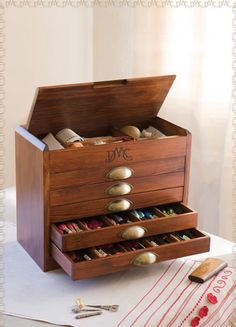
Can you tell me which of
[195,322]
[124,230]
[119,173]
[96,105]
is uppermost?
[96,105]

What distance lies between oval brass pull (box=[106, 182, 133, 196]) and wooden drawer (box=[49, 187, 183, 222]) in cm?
2

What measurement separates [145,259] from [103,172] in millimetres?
199

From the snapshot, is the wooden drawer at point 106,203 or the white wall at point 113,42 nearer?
the wooden drawer at point 106,203

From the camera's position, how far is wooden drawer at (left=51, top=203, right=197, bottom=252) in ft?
4.42

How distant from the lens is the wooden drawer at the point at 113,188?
1.39 meters

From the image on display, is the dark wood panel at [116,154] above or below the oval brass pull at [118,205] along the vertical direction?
above

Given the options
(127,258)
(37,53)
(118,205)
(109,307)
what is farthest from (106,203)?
(37,53)

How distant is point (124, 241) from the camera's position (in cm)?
144

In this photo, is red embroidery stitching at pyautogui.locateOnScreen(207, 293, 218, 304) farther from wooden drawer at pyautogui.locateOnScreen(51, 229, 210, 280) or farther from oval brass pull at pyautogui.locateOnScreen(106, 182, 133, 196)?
oval brass pull at pyautogui.locateOnScreen(106, 182, 133, 196)

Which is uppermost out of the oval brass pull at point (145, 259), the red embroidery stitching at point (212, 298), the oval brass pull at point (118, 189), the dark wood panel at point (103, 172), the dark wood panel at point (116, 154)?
the dark wood panel at point (116, 154)

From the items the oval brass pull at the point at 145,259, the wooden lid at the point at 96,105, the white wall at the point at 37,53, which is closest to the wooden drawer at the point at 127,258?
the oval brass pull at the point at 145,259

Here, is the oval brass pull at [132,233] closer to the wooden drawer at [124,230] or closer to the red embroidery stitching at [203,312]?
the wooden drawer at [124,230]

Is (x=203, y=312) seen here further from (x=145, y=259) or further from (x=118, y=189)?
(x=118, y=189)

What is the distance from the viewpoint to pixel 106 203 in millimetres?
1438
